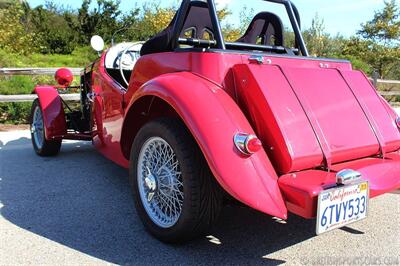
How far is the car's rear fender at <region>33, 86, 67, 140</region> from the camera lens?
4977mm

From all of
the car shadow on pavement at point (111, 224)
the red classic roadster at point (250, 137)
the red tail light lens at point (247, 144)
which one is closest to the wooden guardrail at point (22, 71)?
the car shadow on pavement at point (111, 224)

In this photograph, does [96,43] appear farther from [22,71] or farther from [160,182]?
[22,71]

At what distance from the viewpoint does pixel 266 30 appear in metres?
4.09

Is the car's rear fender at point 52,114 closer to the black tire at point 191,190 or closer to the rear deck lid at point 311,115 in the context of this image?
the black tire at point 191,190

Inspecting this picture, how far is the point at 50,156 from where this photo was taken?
5.37m

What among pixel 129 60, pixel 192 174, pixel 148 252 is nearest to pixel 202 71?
pixel 192 174

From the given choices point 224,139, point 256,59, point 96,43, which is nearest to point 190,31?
point 256,59

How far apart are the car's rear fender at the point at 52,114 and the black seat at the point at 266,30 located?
2.48m

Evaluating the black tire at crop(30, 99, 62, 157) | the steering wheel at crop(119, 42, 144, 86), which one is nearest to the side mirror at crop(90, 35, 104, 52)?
the steering wheel at crop(119, 42, 144, 86)

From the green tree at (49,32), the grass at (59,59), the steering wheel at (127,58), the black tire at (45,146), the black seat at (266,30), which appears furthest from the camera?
the green tree at (49,32)

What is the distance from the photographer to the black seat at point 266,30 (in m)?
4.04

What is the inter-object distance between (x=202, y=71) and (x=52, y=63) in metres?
15.6

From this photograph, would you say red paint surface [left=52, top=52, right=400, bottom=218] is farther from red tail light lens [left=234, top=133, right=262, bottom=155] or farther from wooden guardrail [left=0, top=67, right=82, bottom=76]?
wooden guardrail [left=0, top=67, right=82, bottom=76]

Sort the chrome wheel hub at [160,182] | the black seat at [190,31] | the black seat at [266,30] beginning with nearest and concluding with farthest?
the chrome wheel hub at [160,182] < the black seat at [190,31] < the black seat at [266,30]
